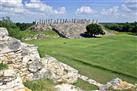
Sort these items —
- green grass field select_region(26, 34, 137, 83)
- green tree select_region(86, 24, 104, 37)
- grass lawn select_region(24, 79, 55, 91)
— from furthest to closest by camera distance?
1. green tree select_region(86, 24, 104, 37)
2. green grass field select_region(26, 34, 137, 83)
3. grass lawn select_region(24, 79, 55, 91)

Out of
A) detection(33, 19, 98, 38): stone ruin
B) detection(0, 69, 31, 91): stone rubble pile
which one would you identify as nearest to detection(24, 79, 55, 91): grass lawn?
detection(0, 69, 31, 91): stone rubble pile

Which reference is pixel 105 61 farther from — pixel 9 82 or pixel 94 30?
pixel 94 30

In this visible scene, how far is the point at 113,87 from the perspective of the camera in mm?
31016

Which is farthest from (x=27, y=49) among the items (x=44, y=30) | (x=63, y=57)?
(x=44, y=30)

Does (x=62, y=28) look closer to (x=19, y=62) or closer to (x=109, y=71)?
(x=109, y=71)

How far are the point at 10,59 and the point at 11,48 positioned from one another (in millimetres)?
918

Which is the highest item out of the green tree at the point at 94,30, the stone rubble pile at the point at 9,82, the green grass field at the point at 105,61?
the stone rubble pile at the point at 9,82

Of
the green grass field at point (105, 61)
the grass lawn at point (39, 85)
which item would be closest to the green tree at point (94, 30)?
the green grass field at point (105, 61)

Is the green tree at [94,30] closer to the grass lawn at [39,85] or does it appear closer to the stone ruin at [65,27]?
the stone ruin at [65,27]

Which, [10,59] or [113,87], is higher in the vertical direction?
[10,59]

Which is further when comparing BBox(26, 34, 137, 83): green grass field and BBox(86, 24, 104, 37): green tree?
BBox(86, 24, 104, 37): green tree

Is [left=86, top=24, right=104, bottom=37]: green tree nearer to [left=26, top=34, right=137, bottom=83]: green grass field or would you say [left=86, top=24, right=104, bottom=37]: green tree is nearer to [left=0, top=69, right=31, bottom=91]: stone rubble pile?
[left=26, top=34, right=137, bottom=83]: green grass field

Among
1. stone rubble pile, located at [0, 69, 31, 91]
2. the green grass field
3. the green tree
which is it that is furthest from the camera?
the green tree

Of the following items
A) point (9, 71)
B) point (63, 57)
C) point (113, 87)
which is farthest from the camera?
point (63, 57)
